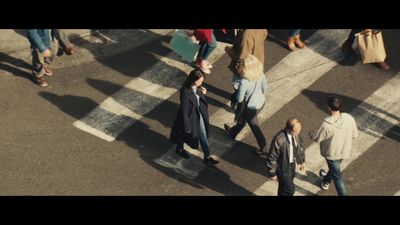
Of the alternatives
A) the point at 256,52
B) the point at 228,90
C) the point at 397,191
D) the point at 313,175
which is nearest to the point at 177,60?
the point at 228,90

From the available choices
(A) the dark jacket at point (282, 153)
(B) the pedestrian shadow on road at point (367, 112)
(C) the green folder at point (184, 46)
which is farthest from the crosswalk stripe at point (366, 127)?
(C) the green folder at point (184, 46)

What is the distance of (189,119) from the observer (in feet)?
36.9

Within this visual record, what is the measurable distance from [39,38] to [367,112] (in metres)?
5.76

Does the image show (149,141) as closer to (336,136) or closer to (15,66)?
(15,66)

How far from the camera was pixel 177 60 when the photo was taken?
13.7m

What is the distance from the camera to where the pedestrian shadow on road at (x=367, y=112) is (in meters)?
12.2

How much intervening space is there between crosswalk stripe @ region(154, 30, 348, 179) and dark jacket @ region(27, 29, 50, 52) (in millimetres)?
2854

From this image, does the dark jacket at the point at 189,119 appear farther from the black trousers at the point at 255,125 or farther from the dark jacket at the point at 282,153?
the dark jacket at the point at 282,153

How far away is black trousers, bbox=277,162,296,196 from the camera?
10.5 m

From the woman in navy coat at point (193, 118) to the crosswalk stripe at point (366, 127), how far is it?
1222mm

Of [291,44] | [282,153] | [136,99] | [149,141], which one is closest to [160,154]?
[149,141]

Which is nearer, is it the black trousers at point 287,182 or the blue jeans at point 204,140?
the black trousers at point 287,182
